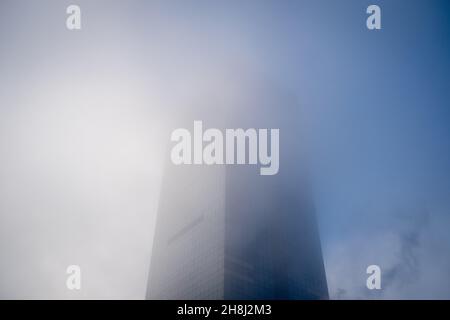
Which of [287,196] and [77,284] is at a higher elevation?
[77,284]

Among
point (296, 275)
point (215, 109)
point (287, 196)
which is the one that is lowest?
point (296, 275)

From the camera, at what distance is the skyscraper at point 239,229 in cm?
6400

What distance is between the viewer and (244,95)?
11288 cm

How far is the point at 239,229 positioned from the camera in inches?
2726

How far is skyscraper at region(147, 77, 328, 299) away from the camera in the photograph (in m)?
64.0

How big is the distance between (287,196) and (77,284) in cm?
7546

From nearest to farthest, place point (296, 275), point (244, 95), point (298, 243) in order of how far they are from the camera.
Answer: point (296, 275) < point (298, 243) < point (244, 95)

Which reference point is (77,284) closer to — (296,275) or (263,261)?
(263,261)
